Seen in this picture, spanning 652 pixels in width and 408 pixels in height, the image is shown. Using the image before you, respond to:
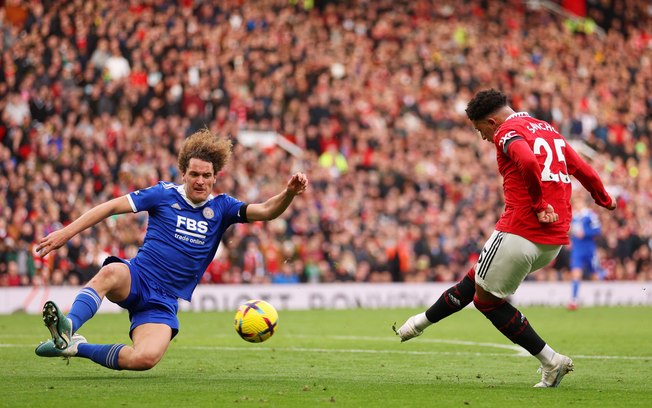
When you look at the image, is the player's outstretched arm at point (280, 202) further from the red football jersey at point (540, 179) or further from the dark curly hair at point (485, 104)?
the red football jersey at point (540, 179)

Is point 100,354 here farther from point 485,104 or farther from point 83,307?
point 485,104

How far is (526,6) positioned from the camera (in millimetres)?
37000

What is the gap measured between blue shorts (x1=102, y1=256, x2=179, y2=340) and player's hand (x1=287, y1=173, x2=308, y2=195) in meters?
1.48

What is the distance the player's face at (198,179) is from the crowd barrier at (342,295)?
41.4 ft

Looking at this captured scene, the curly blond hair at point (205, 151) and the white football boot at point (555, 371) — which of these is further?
the curly blond hair at point (205, 151)

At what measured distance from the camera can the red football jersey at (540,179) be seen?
28.6 ft

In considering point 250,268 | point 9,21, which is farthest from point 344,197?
point 9,21

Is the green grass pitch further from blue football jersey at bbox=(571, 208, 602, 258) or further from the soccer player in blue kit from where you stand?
blue football jersey at bbox=(571, 208, 602, 258)

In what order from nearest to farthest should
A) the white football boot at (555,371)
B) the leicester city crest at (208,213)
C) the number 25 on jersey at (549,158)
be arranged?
the number 25 on jersey at (549,158) → the white football boot at (555,371) → the leicester city crest at (208,213)

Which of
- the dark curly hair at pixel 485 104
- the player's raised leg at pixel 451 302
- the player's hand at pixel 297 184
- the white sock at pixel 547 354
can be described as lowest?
the white sock at pixel 547 354

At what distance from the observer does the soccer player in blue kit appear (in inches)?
358

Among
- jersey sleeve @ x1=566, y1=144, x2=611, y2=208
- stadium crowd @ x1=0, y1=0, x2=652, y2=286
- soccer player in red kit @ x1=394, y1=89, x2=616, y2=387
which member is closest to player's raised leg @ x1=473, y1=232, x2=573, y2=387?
soccer player in red kit @ x1=394, y1=89, x2=616, y2=387

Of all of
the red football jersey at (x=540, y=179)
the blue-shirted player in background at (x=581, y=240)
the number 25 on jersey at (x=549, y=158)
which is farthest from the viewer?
the blue-shirted player in background at (x=581, y=240)

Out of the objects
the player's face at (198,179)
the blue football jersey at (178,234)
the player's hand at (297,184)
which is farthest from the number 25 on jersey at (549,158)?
the player's face at (198,179)
